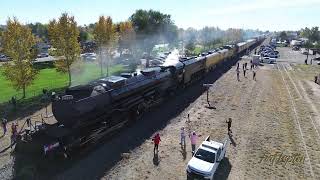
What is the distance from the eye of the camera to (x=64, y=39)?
39.0 meters

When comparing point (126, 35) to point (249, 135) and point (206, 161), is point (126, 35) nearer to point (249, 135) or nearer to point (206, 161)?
point (249, 135)

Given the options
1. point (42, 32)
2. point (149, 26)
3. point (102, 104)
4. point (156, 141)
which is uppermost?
point (149, 26)

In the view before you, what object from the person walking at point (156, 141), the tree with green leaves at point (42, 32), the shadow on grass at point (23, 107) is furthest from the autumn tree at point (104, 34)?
the tree with green leaves at point (42, 32)

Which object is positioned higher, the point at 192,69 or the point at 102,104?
the point at 192,69

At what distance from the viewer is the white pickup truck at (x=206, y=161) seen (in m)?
16.2

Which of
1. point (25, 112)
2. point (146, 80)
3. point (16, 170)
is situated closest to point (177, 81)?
point (146, 80)

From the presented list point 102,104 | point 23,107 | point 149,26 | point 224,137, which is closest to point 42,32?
point 149,26

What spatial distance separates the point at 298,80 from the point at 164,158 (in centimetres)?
3597

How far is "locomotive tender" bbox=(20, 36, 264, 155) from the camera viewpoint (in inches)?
722

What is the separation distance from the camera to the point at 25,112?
29.5m

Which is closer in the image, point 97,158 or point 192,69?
point 97,158

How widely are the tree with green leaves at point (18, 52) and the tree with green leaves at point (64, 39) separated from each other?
4.77 m

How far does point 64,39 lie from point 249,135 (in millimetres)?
25967

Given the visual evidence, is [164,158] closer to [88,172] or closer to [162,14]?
[88,172]
